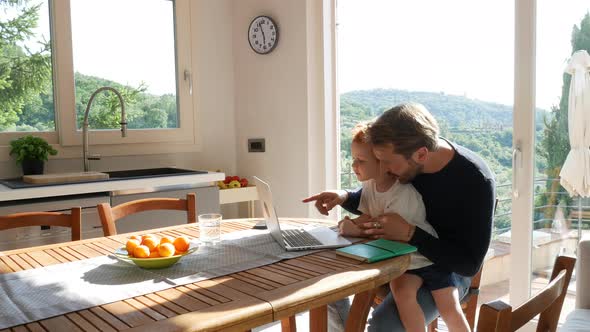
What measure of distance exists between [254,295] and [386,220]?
2.05 ft

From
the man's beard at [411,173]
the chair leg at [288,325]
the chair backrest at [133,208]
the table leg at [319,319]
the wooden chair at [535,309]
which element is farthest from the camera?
the chair leg at [288,325]

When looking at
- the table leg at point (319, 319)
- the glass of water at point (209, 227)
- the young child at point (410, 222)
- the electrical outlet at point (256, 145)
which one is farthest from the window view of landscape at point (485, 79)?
the glass of water at point (209, 227)

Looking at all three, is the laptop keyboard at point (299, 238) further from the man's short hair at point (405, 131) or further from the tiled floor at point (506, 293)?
the tiled floor at point (506, 293)

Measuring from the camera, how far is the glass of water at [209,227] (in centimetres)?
168

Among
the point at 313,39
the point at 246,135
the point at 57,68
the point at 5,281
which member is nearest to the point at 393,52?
the point at 313,39

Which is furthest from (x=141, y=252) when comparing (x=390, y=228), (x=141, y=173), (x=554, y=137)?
(x=141, y=173)

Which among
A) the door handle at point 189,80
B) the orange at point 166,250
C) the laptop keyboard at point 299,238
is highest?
the door handle at point 189,80

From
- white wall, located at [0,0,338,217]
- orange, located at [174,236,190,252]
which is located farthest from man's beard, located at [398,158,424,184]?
white wall, located at [0,0,338,217]

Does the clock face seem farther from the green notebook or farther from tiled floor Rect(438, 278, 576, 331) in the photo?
the green notebook

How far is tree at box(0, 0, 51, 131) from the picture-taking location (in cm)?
305

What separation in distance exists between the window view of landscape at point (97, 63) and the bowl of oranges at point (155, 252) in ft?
6.82

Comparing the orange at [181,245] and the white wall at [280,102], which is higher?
the white wall at [280,102]

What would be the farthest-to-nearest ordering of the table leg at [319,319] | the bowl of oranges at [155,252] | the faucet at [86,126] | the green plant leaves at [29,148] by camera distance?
the faucet at [86,126], the green plant leaves at [29,148], the table leg at [319,319], the bowl of oranges at [155,252]

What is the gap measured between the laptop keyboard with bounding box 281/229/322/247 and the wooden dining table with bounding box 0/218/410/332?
98mm
